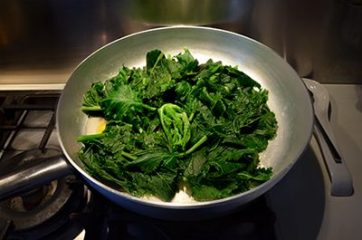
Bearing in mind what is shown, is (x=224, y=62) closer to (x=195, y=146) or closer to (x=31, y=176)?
(x=195, y=146)

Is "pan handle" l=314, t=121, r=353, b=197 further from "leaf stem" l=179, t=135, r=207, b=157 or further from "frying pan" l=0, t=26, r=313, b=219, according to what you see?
"leaf stem" l=179, t=135, r=207, b=157

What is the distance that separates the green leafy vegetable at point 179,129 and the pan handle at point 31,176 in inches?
2.3

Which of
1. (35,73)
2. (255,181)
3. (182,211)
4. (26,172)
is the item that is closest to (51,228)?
(26,172)

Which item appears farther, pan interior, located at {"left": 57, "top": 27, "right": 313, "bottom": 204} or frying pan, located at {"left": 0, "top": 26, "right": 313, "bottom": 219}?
pan interior, located at {"left": 57, "top": 27, "right": 313, "bottom": 204}

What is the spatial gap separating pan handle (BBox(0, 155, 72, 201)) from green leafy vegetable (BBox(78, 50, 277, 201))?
0.19 feet

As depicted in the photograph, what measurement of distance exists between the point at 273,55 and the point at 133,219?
47cm

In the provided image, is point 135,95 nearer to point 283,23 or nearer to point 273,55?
point 273,55

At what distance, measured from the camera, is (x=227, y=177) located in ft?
2.01

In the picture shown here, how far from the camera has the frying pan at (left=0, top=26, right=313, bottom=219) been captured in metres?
0.55

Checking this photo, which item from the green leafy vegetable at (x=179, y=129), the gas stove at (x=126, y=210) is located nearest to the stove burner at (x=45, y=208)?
the gas stove at (x=126, y=210)

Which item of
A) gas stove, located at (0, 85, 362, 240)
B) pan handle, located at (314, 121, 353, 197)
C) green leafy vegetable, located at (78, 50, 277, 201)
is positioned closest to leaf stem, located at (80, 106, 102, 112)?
green leafy vegetable, located at (78, 50, 277, 201)

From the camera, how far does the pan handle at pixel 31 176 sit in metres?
0.58

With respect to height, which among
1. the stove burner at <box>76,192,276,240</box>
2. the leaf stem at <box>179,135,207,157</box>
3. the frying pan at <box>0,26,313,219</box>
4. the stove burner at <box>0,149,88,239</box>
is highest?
the frying pan at <box>0,26,313,219</box>

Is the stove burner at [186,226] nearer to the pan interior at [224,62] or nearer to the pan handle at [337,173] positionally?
the pan interior at [224,62]
